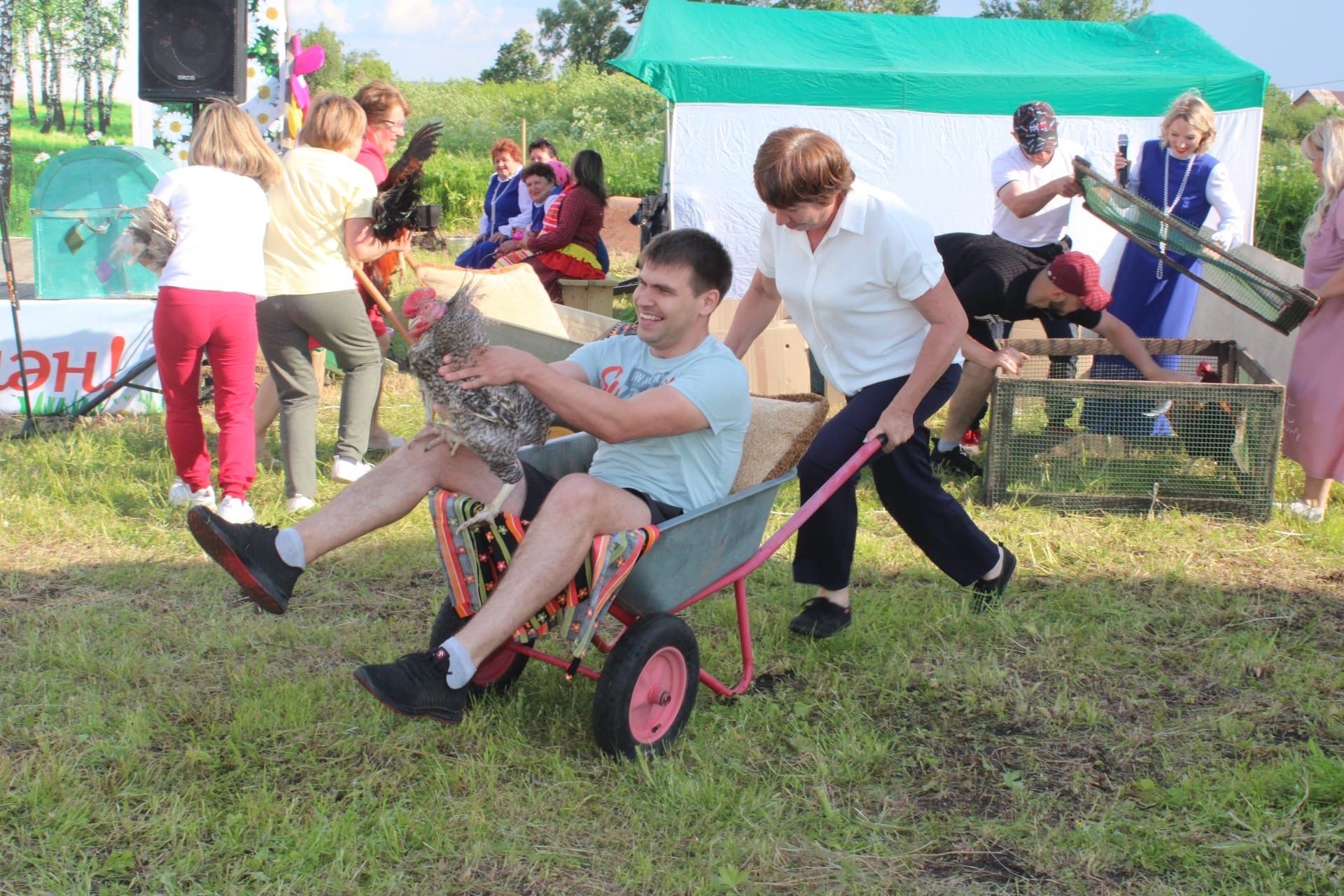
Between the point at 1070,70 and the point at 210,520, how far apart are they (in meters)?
7.36

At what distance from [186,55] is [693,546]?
524 centimetres

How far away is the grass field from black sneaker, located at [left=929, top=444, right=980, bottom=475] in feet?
3.51

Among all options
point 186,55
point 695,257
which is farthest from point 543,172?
point 695,257

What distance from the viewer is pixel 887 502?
3449mm

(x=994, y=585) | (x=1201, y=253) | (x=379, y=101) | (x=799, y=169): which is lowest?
(x=994, y=585)

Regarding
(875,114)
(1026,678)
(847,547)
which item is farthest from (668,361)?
(875,114)

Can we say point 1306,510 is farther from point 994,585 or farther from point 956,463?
point 994,585

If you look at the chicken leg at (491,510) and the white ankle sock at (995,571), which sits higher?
the chicken leg at (491,510)

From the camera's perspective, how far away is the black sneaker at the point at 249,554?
255cm

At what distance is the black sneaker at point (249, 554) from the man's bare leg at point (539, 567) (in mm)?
496

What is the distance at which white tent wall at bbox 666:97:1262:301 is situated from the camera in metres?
7.83

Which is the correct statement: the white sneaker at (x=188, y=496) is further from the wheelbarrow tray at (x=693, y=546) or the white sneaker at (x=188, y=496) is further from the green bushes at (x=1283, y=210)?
the green bushes at (x=1283, y=210)

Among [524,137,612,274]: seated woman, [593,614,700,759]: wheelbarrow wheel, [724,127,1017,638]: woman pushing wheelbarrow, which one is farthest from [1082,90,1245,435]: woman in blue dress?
[524,137,612,274]: seated woman

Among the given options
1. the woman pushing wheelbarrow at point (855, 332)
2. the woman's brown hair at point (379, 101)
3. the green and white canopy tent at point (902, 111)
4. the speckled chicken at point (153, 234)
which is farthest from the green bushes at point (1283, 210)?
the speckled chicken at point (153, 234)
